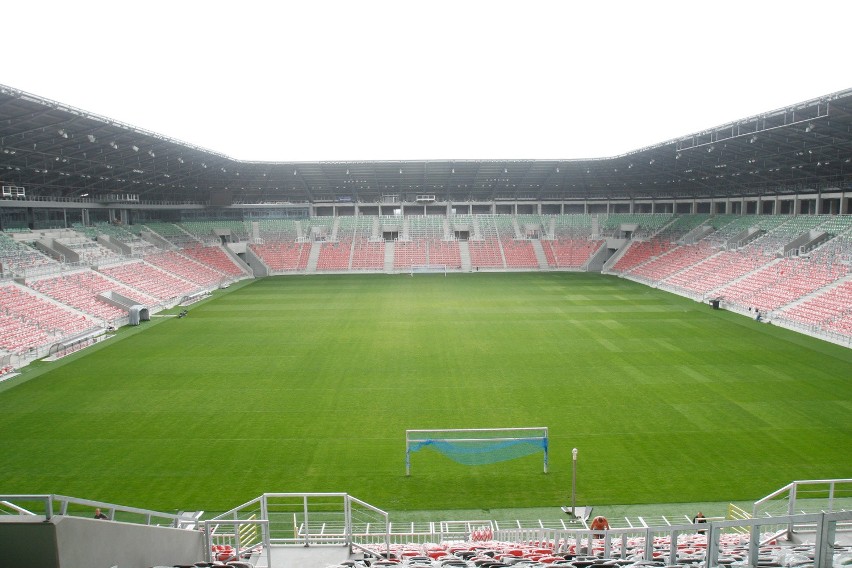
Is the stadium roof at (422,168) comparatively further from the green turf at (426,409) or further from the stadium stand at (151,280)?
the green turf at (426,409)

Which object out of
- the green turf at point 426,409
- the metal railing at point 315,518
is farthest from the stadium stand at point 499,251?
the metal railing at point 315,518

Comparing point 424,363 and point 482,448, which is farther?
point 424,363

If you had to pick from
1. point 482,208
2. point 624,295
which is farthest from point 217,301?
point 482,208

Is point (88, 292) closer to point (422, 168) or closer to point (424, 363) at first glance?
point (424, 363)

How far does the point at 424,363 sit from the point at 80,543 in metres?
A: 17.6

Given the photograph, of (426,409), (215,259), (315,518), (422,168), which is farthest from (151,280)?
(315,518)

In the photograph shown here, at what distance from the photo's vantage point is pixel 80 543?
487 centimetres

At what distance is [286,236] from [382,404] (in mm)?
46924

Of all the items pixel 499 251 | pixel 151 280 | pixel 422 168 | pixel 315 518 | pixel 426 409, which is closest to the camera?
pixel 315 518

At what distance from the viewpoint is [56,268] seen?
110 ft

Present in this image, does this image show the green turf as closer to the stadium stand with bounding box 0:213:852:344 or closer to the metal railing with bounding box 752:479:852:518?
the metal railing with bounding box 752:479:852:518

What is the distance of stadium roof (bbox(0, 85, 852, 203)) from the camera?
28.2 meters

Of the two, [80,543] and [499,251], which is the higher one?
[80,543]

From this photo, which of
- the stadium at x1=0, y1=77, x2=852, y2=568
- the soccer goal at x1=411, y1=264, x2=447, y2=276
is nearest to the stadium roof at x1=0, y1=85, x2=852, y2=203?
the stadium at x1=0, y1=77, x2=852, y2=568
